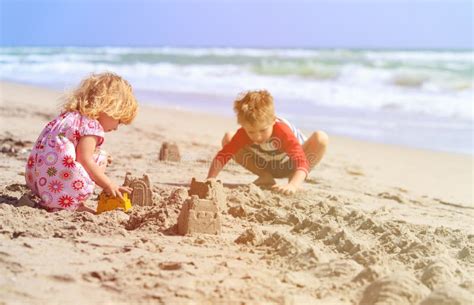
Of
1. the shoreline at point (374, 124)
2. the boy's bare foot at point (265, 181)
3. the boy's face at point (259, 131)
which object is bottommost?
the boy's bare foot at point (265, 181)

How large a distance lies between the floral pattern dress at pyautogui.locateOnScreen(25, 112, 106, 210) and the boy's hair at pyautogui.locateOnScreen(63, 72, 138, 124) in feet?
0.21

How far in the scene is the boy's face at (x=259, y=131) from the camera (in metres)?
4.97

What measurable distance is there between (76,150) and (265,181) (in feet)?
5.76

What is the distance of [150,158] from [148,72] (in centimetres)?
1633

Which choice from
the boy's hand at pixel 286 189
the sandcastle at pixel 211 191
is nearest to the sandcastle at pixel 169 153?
the boy's hand at pixel 286 189

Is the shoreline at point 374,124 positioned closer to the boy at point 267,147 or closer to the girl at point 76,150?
the boy at point 267,147

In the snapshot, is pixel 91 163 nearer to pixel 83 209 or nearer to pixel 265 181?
pixel 83 209

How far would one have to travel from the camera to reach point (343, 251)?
3.32 m

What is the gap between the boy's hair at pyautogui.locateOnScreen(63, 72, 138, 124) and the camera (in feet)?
13.0

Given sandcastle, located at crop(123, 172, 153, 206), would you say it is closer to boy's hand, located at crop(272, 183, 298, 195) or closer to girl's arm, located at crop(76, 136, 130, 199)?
girl's arm, located at crop(76, 136, 130, 199)

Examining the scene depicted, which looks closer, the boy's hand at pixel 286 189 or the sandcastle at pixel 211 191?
the sandcastle at pixel 211 191

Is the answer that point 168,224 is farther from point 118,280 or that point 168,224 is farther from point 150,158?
point 150,158

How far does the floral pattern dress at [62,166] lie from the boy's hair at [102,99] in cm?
6

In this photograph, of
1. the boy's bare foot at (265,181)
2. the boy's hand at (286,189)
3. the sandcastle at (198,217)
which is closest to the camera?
the sandcastle at (198,217)
